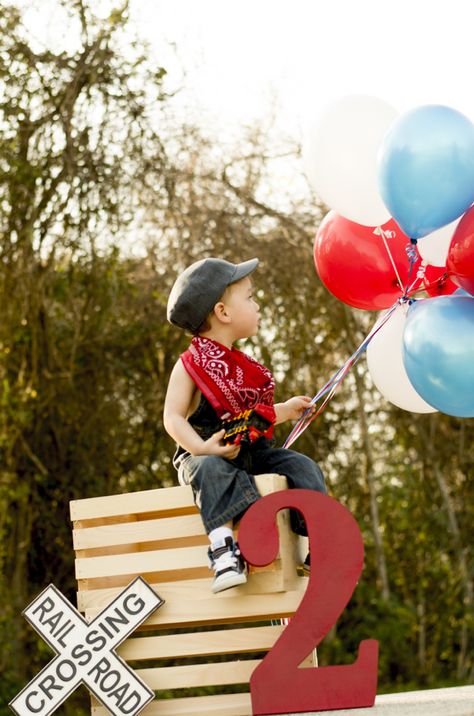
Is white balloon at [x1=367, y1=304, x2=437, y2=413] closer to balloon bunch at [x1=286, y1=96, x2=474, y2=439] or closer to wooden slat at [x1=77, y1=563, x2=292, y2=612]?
balloon bunch at [x1=286, y1=96, x2=474, y2=439]

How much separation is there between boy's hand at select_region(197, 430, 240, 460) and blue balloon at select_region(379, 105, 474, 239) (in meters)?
0.77

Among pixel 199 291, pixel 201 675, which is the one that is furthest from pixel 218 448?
pixel 201 675

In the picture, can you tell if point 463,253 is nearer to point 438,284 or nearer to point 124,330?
point 438,284

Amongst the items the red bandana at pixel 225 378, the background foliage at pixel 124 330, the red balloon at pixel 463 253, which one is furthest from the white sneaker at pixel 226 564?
the background foliage at pixel 124 330

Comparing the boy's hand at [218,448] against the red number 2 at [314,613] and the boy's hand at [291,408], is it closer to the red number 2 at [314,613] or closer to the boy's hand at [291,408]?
the red number 2 at [314,613]

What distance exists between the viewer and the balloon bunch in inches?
108

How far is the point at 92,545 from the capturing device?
2855 millimetres

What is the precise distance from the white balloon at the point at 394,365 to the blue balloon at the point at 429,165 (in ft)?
1.81

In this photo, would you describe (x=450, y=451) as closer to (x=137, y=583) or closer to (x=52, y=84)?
(x=52, y=84)

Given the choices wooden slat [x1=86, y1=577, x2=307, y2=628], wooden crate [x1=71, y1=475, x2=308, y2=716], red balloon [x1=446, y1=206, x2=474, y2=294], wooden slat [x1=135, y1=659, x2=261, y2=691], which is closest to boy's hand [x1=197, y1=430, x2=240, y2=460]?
wooden crate [x1=71, y1=475, x2=308, y2=716]

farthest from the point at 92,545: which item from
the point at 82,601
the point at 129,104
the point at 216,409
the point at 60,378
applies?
the point at 129,104

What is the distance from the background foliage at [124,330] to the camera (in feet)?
18.7

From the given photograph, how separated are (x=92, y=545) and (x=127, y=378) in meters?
3.29

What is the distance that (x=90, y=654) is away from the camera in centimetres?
264
